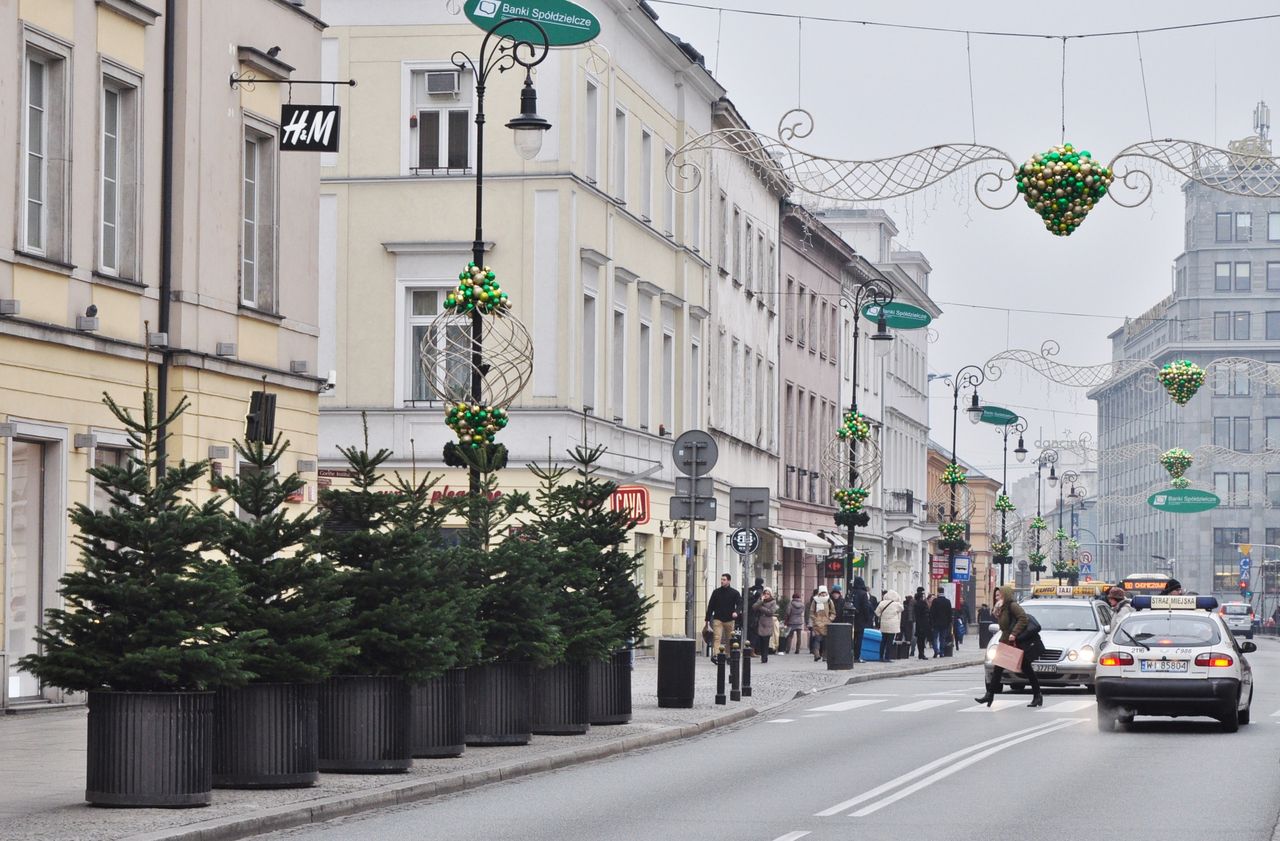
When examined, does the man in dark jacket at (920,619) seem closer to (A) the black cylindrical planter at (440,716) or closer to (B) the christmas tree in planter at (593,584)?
(B) the christmas tree in planter at (593,584)

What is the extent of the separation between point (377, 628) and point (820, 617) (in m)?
32.2

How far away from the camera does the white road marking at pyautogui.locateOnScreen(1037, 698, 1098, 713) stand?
2956 cm

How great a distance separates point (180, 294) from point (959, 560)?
4580 centimetres

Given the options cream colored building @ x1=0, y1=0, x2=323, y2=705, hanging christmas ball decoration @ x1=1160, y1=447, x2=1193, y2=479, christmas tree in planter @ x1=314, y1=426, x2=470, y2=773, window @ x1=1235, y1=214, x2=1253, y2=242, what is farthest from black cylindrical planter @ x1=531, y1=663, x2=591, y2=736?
window @ x1=1235, y1=214, x2=1253, y2=242

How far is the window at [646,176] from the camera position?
46.1 metres

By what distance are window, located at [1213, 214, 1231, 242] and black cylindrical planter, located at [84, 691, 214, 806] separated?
151936mm

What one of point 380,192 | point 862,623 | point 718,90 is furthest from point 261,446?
point 718,90

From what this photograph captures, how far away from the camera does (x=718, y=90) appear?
171 ft

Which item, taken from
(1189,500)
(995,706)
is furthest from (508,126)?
(1189,500)

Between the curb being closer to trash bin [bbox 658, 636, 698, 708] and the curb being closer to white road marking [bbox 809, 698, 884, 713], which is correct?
trash bin [bbox 658, 636, 698, 708]

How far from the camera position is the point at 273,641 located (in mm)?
15680

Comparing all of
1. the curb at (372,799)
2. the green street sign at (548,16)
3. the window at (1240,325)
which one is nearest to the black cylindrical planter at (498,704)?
the curb at (372,799)

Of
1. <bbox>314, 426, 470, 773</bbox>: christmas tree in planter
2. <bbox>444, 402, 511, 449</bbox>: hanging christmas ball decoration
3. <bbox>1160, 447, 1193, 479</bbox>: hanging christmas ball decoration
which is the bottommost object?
<bbox>314, 426, 470, 773</bbox>: christmas tree in planter

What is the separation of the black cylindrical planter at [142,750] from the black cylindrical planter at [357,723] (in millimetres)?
2654
